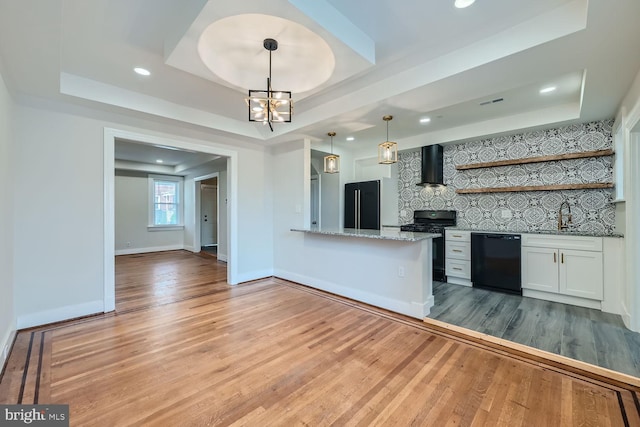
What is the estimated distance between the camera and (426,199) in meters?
5.27

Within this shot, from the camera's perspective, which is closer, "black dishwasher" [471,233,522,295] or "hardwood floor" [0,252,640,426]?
"hardwood floor" [0,252,640,426]

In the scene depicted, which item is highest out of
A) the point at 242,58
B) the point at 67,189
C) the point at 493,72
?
the point at 242,58

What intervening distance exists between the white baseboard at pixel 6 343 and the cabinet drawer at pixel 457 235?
206 inches

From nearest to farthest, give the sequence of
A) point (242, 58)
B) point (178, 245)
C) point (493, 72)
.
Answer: point (493, 72), point (242, 58), point (178, 245)

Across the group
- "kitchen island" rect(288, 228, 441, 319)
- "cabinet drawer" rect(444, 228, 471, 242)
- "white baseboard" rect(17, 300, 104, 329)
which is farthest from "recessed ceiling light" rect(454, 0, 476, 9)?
"white baseboard" rect(17, 300, 104, 329)

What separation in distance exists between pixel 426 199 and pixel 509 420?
13.4ft

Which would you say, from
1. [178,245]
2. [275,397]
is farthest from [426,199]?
[178,245]

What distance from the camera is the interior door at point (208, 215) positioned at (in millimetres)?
9055

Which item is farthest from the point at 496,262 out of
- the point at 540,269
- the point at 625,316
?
the point at 625,316

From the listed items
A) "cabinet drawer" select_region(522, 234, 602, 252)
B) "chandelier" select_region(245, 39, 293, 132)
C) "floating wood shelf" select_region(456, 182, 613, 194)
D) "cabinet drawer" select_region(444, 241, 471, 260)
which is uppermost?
"chandelier" select_region(245, 39, 293, 132)

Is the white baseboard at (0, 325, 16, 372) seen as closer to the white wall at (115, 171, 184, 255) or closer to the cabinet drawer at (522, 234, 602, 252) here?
the white wall at (115, 171, 184, 255)

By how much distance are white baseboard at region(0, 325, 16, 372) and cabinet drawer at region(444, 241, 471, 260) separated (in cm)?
520

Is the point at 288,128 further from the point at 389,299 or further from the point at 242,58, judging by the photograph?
the point at 389,299

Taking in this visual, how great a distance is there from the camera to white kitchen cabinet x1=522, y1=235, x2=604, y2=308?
3289 mm
